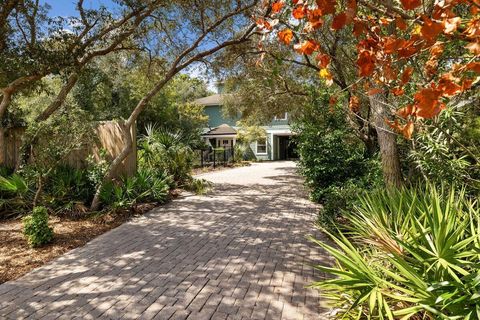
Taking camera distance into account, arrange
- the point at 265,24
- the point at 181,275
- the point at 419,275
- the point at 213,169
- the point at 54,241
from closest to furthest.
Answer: the point at 265,24, the point at 419,275, the point at 181,275, the point at 54,241, the point at 213,169

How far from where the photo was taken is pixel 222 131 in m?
32.3

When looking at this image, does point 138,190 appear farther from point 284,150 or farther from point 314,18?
point 284,150

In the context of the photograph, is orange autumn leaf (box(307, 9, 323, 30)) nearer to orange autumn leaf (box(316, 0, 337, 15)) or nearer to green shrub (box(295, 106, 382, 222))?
orange autumn leaf (box(316, 0, 337, 15))

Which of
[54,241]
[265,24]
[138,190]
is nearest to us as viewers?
[265,24]

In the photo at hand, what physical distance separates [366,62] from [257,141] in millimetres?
31624

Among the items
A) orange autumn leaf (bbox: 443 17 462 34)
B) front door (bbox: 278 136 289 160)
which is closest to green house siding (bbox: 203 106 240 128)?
front door (bbox: 278 136 289 160)

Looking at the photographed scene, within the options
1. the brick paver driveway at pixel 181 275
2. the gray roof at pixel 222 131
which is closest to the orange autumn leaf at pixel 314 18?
the brick paver driveway at pixel 181 275

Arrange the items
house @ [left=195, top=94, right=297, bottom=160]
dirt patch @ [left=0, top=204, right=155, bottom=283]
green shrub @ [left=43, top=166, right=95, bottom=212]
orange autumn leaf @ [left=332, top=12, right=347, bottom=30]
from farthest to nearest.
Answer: house @ [left=195, top=94, right=297, bottom=160] < green shrub @ [left=43, top=166, right=95, bottom=212] < dirt patch @ [left=0, top=204, right=155, bottom=283] < orange autumn leaf @ [left=332, top=12, right=347, bottom=30]

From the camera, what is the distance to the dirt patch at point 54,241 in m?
5.21

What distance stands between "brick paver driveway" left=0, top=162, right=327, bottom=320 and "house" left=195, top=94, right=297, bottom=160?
2441 centimetres

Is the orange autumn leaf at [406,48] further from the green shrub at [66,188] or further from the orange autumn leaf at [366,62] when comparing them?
the green shrub at [66,188]

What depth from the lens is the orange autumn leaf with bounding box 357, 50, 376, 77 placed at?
1963 millimetres

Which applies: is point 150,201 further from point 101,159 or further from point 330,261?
point 330,261

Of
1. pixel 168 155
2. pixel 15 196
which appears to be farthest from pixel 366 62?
pixel 168 155
